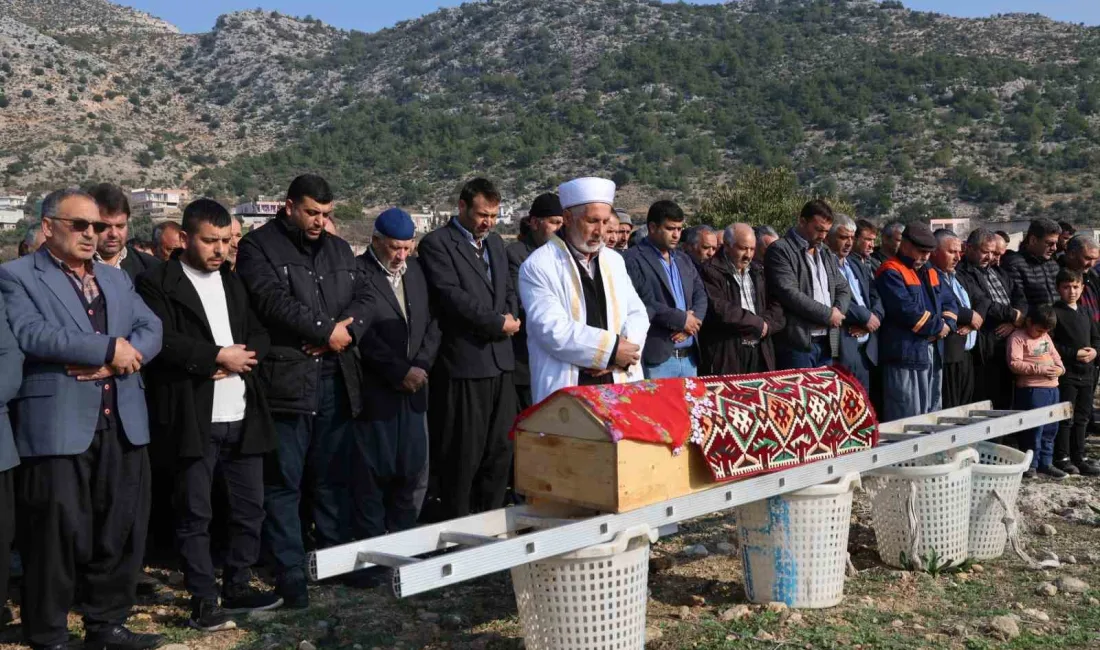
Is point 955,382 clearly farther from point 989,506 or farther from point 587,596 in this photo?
point 587,596

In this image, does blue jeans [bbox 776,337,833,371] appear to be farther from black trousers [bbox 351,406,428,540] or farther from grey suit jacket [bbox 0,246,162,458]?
grey suit jacket [bbox 0,246,162,458]

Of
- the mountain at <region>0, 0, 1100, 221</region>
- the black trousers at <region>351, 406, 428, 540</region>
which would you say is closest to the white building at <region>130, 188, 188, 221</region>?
the mountain at <region>0, 0, 1100, 221</region>

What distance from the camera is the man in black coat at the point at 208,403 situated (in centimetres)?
473

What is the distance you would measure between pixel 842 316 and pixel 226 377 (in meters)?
4.55

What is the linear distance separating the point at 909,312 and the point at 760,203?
36935 millimetres

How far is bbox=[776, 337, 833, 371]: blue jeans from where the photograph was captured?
303 inches

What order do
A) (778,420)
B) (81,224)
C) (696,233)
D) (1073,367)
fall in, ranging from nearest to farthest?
(81,224)
(778,420)
(696,233)
(1073,367)

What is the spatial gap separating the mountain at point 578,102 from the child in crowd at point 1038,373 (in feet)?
136

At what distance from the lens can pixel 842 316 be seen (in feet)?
24.9

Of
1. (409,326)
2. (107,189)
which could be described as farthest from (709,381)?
(107,189)

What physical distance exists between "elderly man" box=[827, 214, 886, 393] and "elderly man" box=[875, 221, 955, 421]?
0.40 ft

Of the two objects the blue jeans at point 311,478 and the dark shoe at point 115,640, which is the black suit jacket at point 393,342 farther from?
the dark shoe at point 115,640

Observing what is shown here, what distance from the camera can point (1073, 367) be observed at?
336 inches

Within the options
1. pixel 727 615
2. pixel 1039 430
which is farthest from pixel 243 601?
pixel 1039 430
